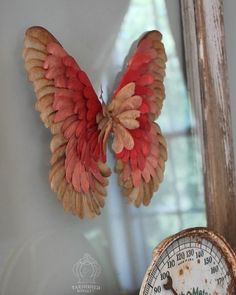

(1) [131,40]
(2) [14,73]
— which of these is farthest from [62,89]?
(1) [131,40]

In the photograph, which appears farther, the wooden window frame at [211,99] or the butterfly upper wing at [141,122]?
the wooden window frame at [211,99]

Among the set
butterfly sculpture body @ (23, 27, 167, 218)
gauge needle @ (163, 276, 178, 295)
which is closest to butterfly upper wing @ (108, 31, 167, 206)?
butterfly sculpture body @ (23, 27, 167, 218)

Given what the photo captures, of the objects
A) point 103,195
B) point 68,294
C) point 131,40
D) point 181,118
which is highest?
point 131,40

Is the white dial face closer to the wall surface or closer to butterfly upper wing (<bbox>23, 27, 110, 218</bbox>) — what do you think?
butterfly upper wing (<bbox>23, 27, 110, 218</bbox>)

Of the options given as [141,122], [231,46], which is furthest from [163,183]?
[231,46]

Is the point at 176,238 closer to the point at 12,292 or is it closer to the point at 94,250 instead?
the point at 94,250

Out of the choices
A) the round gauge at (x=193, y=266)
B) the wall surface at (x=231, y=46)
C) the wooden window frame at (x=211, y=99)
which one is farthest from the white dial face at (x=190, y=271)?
the wall surface at (x=231, y=46)

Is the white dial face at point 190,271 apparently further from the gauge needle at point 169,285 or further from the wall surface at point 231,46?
the wall surface at point 231,46
